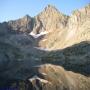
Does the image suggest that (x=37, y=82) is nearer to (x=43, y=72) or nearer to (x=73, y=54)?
(x=43, y=72)

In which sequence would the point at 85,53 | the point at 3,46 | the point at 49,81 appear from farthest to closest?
the point at 85,53 < the point at 3,46 < the point at 49,81

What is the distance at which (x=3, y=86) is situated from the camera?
38312 mm

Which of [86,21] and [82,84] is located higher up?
[86,21]

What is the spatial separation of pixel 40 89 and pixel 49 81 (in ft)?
7.18

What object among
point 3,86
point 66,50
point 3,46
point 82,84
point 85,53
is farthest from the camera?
point 66,50

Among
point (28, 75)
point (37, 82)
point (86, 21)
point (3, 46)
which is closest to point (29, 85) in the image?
point (37, 82)

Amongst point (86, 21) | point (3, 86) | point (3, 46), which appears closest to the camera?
point (3, 86)

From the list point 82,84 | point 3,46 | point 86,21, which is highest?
point 86,21

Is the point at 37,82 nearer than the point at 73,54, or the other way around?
the point at 37,82

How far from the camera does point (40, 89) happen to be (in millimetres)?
39188

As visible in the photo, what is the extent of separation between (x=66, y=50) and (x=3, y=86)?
106755 millimetres

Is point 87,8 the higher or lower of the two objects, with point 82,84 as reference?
higher

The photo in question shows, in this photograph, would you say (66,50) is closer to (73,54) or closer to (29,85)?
(73,54)

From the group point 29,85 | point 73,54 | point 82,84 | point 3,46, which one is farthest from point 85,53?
point 29,85
